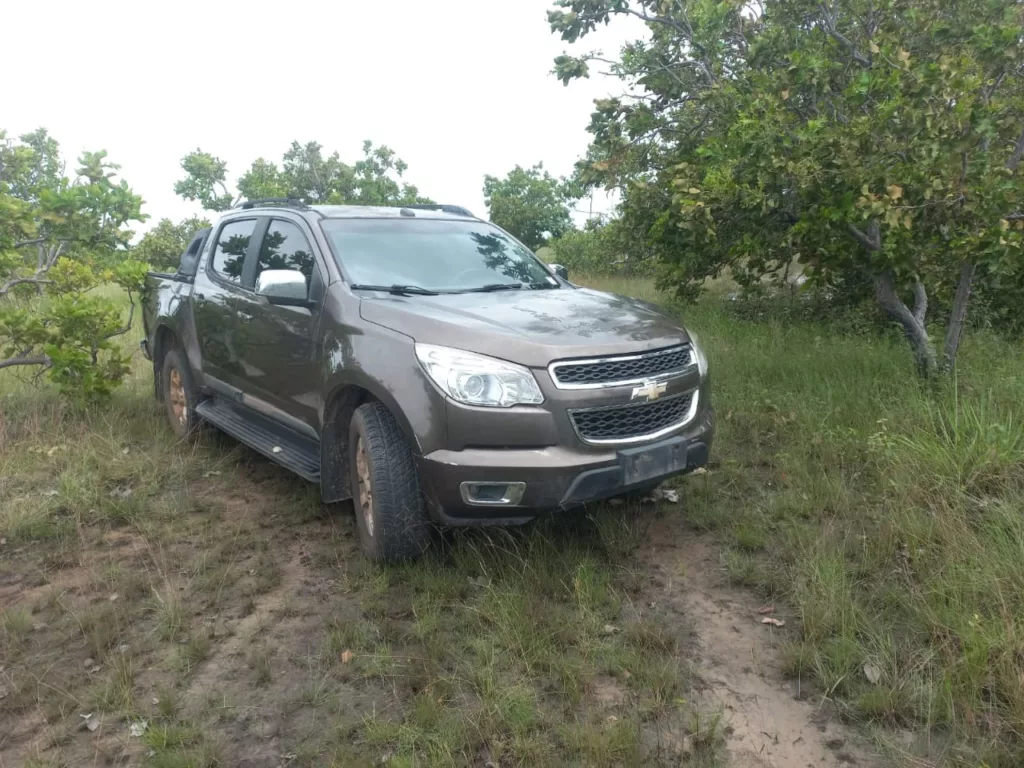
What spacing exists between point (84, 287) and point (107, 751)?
206 inches

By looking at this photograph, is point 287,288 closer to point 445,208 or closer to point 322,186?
point 445,208

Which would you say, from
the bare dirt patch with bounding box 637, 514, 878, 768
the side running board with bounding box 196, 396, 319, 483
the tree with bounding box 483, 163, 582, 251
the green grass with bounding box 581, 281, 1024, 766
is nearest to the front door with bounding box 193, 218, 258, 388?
the side running board with bounding box 196, 396, 319, 483

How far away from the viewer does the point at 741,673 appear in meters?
2.74

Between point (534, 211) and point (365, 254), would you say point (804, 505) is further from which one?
point (534, 211)

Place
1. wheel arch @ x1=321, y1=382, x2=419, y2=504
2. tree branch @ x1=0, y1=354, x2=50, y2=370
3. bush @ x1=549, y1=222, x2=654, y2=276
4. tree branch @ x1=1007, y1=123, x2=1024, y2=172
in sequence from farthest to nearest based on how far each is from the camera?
bush @ x1=549, y1=222, x2=654, y2=276, tree branch @ x1=0, y1=354, x2=50, y2=370, tree branch @ x1=1007, y1=123, x2=1024, y2=172, wheel arch @ x1=321, y1=382, x2=419, y2=504

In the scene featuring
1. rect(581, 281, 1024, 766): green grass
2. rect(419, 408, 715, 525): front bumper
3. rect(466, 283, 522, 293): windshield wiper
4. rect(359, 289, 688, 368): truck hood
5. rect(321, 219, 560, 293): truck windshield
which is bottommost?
rect(581, 281, 1024, 766): green grass

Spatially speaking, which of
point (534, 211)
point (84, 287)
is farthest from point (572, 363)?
point (534, 211)

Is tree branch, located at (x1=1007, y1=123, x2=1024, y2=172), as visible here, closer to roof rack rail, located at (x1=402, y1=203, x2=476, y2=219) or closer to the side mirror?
roof rack rail, located at (x1=402, y1=203, x2=476, y2=219)

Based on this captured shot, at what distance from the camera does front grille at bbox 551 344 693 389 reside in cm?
313

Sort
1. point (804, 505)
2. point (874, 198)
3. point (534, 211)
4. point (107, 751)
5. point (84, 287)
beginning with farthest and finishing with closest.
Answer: point (534, 211) < point (84, 287) < point (874, 198) < point (804, 505) < point (107, 751)

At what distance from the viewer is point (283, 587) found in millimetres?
3521

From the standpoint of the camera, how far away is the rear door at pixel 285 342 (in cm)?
386

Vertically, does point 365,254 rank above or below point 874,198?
below

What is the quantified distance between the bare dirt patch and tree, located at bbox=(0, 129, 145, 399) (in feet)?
16.3
